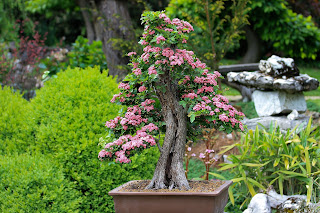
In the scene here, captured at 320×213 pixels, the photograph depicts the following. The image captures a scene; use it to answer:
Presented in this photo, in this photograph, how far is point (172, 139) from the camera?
2.47 metres

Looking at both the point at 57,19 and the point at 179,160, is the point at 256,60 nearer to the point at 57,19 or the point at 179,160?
the point at 179,160

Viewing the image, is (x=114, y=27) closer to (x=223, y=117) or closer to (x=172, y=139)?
(x=172, y=139)

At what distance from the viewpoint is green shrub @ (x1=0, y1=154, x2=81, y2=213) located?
115 inches

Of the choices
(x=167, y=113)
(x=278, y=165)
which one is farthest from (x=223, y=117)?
(x=278, y=165)

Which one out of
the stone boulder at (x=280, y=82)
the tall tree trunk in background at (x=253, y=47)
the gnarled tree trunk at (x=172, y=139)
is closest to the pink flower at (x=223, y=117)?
the gnarled tree trunk at (x=172, y=139)

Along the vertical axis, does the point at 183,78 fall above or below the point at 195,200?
above

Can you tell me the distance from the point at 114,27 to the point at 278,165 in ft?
12.9

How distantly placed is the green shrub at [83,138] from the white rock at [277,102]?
2728 millimetres

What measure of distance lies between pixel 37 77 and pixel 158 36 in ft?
20.7

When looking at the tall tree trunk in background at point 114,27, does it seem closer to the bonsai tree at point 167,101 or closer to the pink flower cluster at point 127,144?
the bonsai tree at point 167,101

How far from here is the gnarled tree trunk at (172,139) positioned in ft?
7.96

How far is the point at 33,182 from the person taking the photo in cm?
297

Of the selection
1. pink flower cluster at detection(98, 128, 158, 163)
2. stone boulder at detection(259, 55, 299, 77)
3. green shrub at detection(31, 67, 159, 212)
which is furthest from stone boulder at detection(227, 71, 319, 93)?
pink flower cluster at detection(98, 128, 158, 163)

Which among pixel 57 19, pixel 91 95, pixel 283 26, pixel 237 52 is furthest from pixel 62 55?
pixel 57 19
